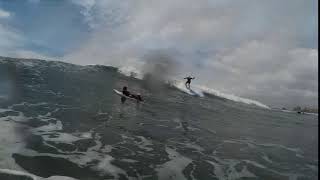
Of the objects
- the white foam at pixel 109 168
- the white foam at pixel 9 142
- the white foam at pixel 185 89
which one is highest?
the white foam at pixel 185 89

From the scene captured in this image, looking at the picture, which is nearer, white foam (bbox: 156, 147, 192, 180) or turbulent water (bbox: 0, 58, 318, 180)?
turbulent water (bbox: 0, 58, 318, 180)

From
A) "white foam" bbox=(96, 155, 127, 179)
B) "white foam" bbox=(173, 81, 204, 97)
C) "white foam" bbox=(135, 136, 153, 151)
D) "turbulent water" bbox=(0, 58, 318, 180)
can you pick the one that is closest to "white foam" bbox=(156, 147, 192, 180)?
"turbulent water" bbox=(0, 58, 318, 180)

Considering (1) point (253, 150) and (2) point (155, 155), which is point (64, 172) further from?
(1) point (253, 150)

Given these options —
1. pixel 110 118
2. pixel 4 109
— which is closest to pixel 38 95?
pixel 4 109

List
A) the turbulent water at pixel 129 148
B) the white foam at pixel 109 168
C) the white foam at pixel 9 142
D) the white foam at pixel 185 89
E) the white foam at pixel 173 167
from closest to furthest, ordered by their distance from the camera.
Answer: the white foam at pixel 9 142 < the white foam at pixel 109 168 < the turbulent water at pixel 129 148 < the white foam at pixel 173 167 < the white foam at pixel 185 89

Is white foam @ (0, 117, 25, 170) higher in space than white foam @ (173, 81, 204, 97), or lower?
lower

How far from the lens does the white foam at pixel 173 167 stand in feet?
34.8

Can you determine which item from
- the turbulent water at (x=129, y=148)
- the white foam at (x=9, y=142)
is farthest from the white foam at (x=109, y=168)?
the white foam at (x=9, y=142)

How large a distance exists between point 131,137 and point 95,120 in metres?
4.11

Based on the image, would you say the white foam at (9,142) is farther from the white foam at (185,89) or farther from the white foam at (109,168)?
the white foam at (185,89)

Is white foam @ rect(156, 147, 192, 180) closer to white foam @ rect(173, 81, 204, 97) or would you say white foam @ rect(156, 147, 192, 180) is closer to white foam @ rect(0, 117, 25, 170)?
white foam @ rect(0, 117, 25, 170)

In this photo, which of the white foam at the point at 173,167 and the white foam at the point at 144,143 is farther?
the white foam at the point at 144,143

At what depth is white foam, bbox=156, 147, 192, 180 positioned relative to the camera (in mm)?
10602

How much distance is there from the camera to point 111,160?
11.5 meters
